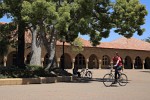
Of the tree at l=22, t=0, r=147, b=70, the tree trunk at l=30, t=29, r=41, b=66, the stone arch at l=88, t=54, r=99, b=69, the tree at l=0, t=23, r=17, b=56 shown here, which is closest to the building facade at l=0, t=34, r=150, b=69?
the stone arch at l=88, t=54, r=99, b=69

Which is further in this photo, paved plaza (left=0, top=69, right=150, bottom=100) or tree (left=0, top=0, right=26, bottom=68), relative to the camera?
tree (left=0, top=0, right=26, bottom=68)

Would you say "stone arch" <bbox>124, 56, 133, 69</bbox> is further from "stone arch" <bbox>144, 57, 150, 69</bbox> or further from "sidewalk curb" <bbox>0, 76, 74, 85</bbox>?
"sidewalk curb" <bbox>0, 76, 74, 85</bbox>

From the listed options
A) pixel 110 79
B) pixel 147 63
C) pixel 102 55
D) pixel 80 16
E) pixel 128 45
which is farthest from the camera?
pixel 147 63

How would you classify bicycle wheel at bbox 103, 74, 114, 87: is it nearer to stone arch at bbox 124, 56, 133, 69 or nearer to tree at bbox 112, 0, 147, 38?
tree at bbox 112, 0, 147, 38

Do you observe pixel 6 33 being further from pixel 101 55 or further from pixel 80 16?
pixel 101 55

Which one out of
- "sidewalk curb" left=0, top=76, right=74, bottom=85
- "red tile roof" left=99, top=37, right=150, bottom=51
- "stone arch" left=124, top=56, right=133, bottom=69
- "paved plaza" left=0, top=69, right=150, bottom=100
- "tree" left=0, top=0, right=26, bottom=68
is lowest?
"paved plaza" left=0, top=69, right=150, bottom=100

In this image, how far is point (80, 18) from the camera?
68.6ft

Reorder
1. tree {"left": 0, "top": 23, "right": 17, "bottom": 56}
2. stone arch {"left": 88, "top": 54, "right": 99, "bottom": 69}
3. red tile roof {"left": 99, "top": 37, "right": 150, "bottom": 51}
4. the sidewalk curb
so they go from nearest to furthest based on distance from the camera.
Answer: the sidewalk curb, tree {"left": 0, "top": 23, "right": 17, "bottom": 56}, stone arch {"left": 88, "top": 54, "right": 99, "bottom": 69}, red tile roof {"left": 99, "top": 37, "right": 150, "bottom": 51}

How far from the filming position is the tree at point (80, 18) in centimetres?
1930

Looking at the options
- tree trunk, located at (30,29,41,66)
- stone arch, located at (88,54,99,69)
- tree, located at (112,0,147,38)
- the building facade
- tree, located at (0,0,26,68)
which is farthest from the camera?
stone arch, located at (88,54,99,69)

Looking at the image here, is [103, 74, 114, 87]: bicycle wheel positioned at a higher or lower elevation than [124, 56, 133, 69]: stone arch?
lower

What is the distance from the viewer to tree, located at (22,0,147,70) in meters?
19.3

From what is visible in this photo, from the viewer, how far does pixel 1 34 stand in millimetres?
26797

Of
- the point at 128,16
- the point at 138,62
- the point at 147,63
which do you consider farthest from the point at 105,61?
the point at 128,16
